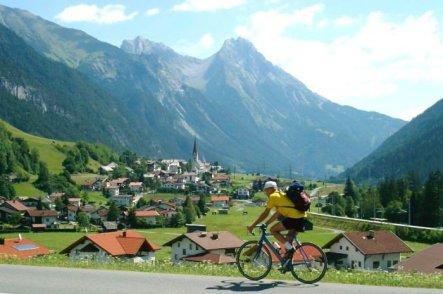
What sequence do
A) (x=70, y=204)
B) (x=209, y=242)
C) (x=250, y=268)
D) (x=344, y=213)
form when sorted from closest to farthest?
(x=250, y=268) < (x=209, y=242) < (x=344, y=213) < (x=70, y=204)

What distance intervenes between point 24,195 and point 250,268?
607 feet

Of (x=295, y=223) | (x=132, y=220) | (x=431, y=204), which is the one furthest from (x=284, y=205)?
(x=132, y=220)

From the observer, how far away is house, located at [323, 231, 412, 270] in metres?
65.9

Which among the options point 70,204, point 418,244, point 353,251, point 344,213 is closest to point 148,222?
point 70,204

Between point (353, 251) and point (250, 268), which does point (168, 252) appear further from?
point (250, 268)

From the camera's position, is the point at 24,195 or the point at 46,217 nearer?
the point at 46,217

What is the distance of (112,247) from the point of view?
189ft

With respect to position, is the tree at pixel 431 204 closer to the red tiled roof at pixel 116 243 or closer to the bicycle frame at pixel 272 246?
the red tiled roof at pixel 116 243

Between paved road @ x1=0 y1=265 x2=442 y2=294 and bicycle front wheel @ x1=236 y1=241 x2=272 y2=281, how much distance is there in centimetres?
32

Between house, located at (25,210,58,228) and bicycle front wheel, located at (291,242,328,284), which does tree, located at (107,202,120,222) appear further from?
bicycle front wheel, located at (291,242,328,284)

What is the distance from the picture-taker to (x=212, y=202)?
605ft

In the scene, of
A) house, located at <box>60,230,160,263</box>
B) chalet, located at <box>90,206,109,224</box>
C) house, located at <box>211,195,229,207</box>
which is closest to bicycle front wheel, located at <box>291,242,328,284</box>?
house, located at <box>60,230,160,263</box>

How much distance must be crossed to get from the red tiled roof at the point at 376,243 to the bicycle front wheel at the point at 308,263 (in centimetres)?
5097

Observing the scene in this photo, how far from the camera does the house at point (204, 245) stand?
64188mm
